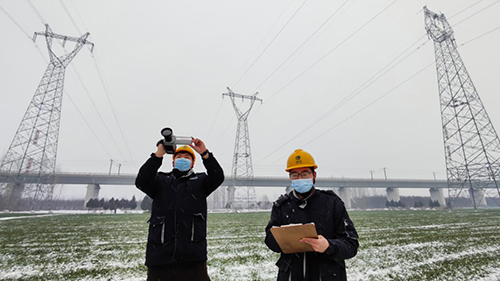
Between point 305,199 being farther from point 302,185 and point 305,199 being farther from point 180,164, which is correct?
point 180,164

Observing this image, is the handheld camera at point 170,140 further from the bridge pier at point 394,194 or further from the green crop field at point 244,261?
the bridge pier at point 394,194

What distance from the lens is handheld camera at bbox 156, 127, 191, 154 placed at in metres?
2.70

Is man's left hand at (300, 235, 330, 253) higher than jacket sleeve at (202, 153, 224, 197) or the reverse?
the reverse

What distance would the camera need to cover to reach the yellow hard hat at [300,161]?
280cm

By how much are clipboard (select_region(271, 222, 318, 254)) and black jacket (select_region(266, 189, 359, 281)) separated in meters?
0.20

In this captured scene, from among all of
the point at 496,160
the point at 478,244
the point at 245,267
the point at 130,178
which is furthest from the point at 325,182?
the point at 245,267

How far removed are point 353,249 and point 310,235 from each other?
0.54m

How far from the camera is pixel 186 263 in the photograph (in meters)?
2.69

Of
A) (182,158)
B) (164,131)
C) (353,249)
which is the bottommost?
(353,249)

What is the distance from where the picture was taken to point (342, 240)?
2.31 m

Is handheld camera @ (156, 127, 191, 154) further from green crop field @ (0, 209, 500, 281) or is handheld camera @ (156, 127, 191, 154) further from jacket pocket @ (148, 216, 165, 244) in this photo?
green crop field @ (0, 209, 500, 281)

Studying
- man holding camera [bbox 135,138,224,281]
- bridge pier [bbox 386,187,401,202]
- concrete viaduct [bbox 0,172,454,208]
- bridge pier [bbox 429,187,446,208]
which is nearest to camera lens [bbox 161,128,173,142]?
man holding camera [bbox 135,138,224,281]

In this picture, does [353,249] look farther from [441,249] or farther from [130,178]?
[130,178]

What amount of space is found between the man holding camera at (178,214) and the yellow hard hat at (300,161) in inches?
34.8
